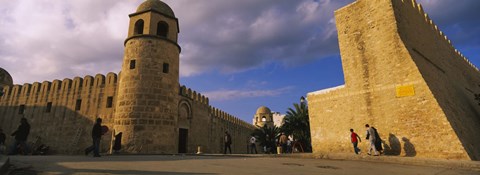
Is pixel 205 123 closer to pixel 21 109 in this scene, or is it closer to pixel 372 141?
pixel 372 141

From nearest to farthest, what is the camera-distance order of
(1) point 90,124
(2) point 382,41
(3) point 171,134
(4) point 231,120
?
(2) point 382,41 → (3) point 171,134 → (1) point 90,124 → (4) point 231,120

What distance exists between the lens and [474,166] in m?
7.06

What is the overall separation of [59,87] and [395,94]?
19276 mm

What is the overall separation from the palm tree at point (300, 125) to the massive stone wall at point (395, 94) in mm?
6766

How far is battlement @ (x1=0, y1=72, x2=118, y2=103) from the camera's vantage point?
16.0 metres

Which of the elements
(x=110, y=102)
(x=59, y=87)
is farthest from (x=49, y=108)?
(x=110, y=102)

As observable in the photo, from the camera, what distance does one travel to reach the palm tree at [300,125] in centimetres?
2023

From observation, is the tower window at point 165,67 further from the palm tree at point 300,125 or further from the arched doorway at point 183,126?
the palm tree at point 300,125

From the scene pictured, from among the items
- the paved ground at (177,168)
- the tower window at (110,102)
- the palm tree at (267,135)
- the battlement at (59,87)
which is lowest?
the paved ground at (177,168)

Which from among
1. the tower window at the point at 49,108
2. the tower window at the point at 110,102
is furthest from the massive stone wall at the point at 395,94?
the tower window at the point at 49,108

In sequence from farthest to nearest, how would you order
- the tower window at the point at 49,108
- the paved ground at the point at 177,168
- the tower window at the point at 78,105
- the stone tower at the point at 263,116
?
1. the stone tower at the point at 263,116
2. the tower window at the point at 49,108
3. the tower window at the point at 78,105
4. the paved ground at the point at 177,168

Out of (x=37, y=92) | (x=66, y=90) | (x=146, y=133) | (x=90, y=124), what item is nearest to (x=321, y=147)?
(x=146, y=133)

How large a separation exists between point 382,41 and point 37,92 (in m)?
21.1

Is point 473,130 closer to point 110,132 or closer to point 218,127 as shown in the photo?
point 218,127
